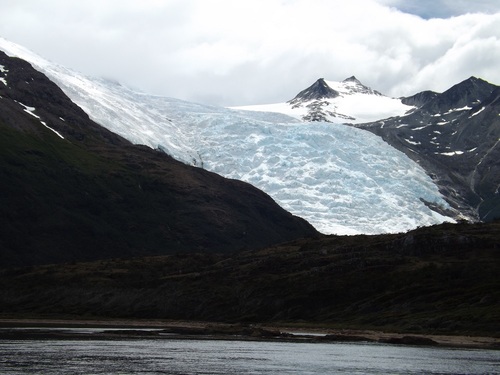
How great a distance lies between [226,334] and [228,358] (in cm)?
4186

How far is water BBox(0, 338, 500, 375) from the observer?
254ft

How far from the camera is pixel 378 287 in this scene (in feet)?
530

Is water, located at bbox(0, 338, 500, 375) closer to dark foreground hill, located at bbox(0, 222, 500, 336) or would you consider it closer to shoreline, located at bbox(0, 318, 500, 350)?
shoreline, located at bbox(0, 318, 500, 350)

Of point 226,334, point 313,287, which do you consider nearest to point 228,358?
point 226,334

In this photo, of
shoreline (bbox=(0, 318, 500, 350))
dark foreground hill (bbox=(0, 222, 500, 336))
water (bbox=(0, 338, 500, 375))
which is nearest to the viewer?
water (bbox=(0, 338, 500, 375))

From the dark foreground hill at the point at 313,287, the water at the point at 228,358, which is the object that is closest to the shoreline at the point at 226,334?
the water at the point at 228,358

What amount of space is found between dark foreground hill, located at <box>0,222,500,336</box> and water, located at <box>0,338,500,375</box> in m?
34.0

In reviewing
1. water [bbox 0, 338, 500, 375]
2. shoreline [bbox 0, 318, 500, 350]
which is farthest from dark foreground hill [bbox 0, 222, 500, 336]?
water [bbox 0, 338, 500, 375]

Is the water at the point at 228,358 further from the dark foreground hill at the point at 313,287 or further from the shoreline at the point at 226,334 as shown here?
the dark foreground hill at the point at 313,287

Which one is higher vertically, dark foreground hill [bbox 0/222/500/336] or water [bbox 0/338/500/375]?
dark foreground hill [bbox 0/222/500/336]

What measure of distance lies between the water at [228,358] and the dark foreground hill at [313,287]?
3402 cm

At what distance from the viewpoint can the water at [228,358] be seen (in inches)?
3054

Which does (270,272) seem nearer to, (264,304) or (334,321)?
(264,304)

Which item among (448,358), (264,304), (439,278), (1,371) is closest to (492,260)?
(439,278)
